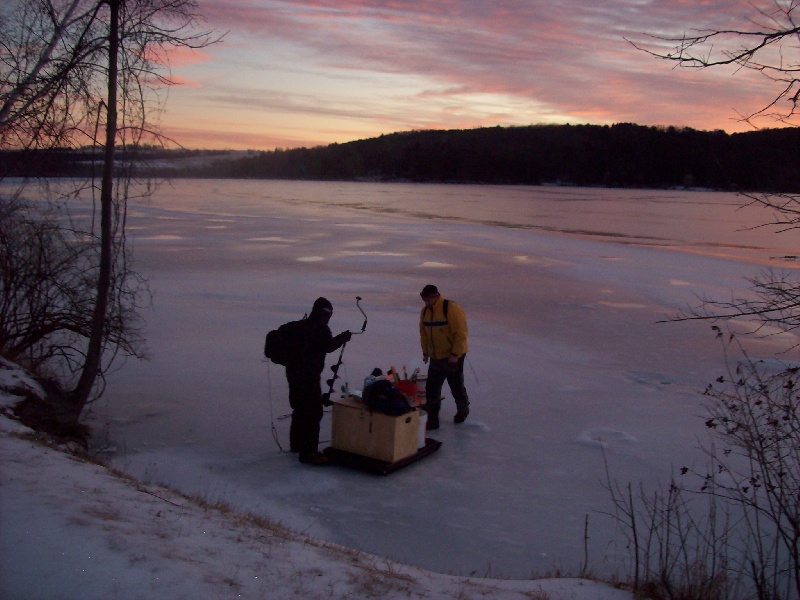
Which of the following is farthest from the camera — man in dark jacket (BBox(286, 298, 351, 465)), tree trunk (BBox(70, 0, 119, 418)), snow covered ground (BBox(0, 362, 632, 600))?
tree trunk (BBox(70, 0, 119, 418))

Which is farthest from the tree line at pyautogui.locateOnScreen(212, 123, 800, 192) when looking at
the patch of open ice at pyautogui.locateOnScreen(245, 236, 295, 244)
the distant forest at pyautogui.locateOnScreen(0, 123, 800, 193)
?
the patch of open ice at pyautogui.locateOnScreen(245, 236, 295, 244)

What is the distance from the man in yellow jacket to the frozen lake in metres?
0.43

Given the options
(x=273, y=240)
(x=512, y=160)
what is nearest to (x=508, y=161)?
(x=512, y=160)

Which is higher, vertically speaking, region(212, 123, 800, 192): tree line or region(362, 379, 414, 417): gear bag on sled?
region(212, 123, 800, 192): tree line

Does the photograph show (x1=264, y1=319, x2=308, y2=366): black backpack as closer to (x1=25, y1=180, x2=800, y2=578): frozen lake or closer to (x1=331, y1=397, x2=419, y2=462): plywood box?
(x1=331, y1=397, x2=419, y2=462): plywood box

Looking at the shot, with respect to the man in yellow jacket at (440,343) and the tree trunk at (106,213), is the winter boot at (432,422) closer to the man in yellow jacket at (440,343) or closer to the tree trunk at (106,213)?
the man in yellow jacket at (440,343)

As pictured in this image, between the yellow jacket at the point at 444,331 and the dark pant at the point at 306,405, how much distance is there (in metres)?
1.40

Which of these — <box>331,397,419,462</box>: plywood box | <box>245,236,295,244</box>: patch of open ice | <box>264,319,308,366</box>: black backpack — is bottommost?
<box>331,397,419,462</box>: plywood box

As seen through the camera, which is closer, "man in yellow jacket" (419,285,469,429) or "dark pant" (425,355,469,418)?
"man in yellow jacket" (419,285,469,429)

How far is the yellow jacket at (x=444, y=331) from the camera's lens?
23.6ft

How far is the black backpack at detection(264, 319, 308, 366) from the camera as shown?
6312 mm

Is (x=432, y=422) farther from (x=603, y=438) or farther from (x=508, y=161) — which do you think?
(x=508, y=161)

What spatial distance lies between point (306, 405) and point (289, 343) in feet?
1.96

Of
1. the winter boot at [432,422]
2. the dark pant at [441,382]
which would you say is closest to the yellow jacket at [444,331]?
the dark pant at [441,382]
